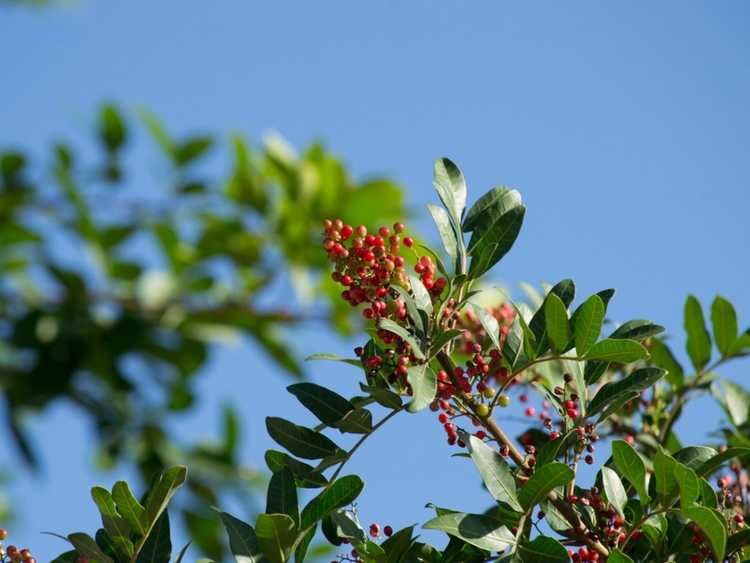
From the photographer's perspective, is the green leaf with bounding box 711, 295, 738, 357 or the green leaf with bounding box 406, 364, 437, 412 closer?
the green leaf with bounding box 406, 364, 437, 412

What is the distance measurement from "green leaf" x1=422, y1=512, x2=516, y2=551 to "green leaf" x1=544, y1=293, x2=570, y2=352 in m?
0.22

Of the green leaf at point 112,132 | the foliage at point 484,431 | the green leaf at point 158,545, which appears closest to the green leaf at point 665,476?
the foliage at point 484,431

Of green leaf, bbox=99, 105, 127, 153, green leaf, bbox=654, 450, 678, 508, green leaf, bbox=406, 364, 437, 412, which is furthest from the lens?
green leaf, bbox=99, 105, 127, 153

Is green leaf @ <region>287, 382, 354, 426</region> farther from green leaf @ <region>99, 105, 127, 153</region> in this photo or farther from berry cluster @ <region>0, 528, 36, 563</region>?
green leaf @ <region>99, 105, 127, 153</region>

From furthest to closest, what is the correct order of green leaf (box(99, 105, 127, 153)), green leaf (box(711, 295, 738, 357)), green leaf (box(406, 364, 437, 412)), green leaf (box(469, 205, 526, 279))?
1. green leaf (box(99, 105, 127, 153))
2. green leaf (box(711, 295, 738, 357))
3. green leaf (box(469, 205, 526, 279))
4. green leaf (box(406, 364, 437, 412))

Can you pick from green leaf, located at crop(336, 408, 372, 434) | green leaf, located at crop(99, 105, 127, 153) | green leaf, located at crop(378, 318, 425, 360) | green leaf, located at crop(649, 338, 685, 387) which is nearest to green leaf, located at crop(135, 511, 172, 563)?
green leaf, located at crop(336, 408, 372, 434)

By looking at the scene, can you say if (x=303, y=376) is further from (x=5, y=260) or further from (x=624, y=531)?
(x=624, y=531)

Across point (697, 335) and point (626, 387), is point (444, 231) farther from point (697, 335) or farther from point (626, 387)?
point (697, 335)

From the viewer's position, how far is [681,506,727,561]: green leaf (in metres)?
1.27

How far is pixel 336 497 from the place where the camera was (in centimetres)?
132

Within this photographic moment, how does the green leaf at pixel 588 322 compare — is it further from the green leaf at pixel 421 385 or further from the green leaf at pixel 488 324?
the green leaf at pixel 421 385

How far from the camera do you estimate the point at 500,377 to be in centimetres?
147

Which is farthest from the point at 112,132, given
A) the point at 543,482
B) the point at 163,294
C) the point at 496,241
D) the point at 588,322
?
the point at 543,482

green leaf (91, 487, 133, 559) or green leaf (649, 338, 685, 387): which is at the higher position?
green leaf (649, 338, 685, 387)
